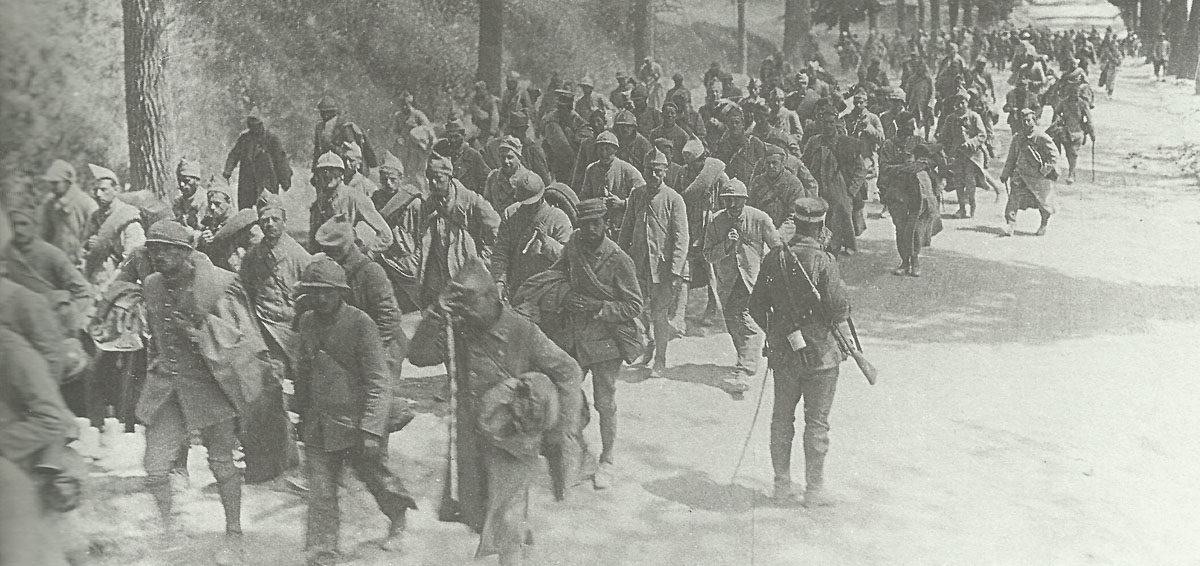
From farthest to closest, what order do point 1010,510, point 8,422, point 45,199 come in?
point 45,199 < point 1010,510 < point 8,422

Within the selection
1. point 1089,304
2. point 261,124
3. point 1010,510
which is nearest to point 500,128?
point 261,124

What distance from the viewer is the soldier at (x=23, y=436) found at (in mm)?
4605

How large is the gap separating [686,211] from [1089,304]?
2879mm

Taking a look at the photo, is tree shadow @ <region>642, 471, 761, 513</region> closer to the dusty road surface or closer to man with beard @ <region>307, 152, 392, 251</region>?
the dusty road surface

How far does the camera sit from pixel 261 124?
1043cm

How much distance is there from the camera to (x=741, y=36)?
11.5m

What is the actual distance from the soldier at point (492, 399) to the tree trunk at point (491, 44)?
26.6 feet

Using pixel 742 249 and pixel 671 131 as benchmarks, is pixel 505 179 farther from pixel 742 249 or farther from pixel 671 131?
pixel 671 131

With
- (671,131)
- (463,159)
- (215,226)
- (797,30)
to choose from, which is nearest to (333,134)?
(463,159)

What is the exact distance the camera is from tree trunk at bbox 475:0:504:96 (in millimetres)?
12844

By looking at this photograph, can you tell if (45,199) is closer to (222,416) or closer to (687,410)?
(222,416)

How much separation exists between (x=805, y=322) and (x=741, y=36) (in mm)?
6204

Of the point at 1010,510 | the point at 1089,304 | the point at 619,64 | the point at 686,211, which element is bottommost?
the point at 1010,510

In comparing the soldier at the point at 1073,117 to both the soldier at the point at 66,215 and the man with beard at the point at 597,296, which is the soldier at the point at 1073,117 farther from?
the soldier at the point at 66,215
